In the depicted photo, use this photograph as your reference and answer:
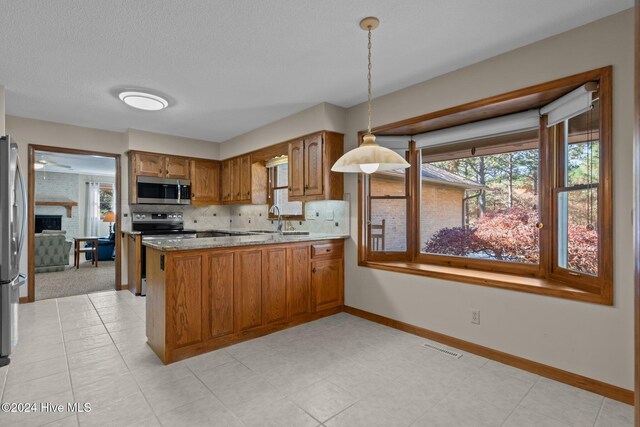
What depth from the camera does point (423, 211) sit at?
11.6ft

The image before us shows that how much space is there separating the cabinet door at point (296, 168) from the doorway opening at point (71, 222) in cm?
294

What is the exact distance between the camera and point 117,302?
432 cm

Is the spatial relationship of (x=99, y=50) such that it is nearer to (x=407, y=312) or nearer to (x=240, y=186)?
(x=240, y=186)

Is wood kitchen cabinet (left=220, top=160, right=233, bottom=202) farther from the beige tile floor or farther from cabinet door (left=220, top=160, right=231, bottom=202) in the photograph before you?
the beige tile floor

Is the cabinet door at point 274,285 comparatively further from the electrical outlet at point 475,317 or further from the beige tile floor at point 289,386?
the electrical outlet at point 475,317

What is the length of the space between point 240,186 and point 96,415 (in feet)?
12.9

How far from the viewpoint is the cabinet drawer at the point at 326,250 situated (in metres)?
3.65

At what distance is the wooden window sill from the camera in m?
2.23

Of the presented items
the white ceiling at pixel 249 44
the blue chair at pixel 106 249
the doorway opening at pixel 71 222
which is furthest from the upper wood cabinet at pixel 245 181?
the blue chair at pixel 106 249

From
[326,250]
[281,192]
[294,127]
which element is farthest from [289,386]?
[281,192]

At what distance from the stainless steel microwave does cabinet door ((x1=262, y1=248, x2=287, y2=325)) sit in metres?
2.93

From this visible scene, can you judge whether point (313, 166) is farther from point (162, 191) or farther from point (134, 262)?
point (134, 262)

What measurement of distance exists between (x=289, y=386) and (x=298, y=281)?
1.36 meters

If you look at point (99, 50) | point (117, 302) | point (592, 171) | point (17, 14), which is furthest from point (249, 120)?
point (592, 171)
